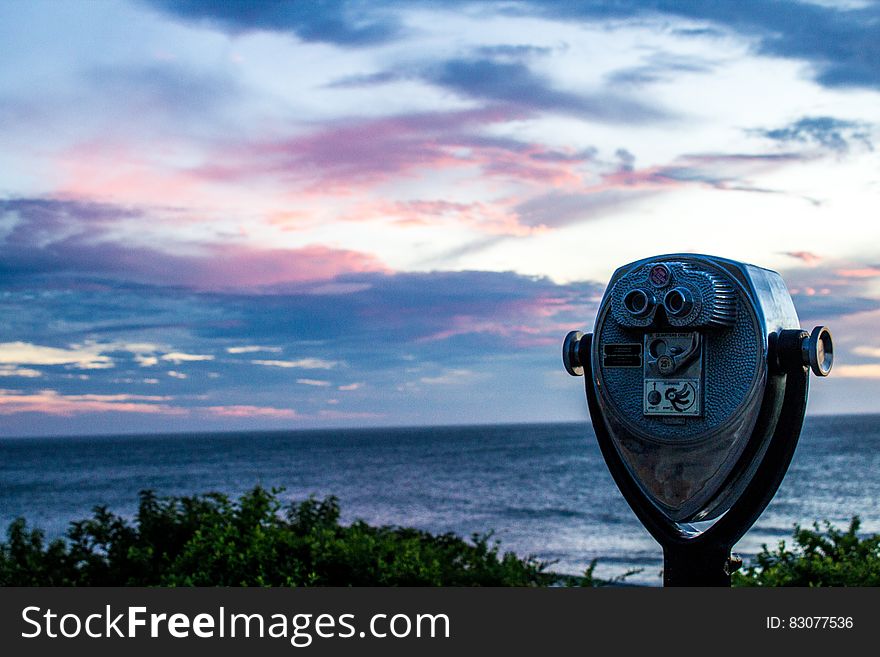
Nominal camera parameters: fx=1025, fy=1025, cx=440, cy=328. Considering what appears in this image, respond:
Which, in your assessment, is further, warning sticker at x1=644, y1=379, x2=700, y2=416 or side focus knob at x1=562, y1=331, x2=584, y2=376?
side focus knob at x1=562, y1=331, x2=584, y2=376

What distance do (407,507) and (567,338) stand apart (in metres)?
40.0

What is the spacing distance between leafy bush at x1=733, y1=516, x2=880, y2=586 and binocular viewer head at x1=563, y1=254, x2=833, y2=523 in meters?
2.53

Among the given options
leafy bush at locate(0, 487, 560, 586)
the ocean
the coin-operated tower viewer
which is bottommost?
the ocean

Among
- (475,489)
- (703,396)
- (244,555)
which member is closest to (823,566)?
(703,396)

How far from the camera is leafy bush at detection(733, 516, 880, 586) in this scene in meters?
5.77

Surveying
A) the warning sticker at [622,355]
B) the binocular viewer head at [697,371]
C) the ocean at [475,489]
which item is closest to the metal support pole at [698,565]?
the binocular viewer head at [697,371]

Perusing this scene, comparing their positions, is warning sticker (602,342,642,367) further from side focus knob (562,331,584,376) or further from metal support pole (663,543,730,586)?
metal support pole (663,543,730,586)

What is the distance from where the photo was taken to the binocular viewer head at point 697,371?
3578 mm

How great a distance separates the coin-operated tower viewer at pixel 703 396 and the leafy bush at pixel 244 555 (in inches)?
123

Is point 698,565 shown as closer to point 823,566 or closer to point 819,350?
point 819,350

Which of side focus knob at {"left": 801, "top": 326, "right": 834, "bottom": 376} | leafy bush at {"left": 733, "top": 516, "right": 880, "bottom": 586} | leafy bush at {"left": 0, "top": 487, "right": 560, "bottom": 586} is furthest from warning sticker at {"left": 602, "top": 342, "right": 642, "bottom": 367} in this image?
leafy bush at {"left": 0, "top": 487, "right": 560, "bottom": 586}

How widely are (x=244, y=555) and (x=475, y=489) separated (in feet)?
147

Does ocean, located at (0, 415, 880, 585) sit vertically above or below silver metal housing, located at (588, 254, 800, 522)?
below

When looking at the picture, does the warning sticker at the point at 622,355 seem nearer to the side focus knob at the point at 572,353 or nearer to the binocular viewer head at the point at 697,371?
the binocular viewer head at the point at 697,371
